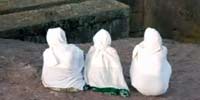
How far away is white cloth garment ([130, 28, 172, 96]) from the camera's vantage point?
13.0ft

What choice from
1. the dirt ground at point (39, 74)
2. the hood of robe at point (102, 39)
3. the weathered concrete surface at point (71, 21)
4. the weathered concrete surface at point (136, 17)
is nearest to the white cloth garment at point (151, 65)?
the dirt ground at point (39, 74)

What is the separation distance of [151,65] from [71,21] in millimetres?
2595

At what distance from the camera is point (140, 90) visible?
4113 mm

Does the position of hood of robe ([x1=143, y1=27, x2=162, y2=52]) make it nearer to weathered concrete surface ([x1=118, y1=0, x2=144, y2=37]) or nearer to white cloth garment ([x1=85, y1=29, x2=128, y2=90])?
white cloth garment ([x1=85, y1=29, x2=128, y2=90])

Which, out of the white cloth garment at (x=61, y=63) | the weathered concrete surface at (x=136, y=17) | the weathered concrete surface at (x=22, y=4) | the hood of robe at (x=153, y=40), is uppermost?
the hood of robe at (x=153, y=40)

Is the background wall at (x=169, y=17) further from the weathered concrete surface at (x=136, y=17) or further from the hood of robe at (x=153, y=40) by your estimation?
the hood of robe at (x=153, y=40)

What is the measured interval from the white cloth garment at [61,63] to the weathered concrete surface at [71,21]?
7.05ft

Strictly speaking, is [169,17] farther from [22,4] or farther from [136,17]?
[22,4]

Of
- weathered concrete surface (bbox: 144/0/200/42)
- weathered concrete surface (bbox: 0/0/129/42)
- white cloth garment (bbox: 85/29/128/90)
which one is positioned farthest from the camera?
weathered concrete surface (bbox: 144/0/200/42)

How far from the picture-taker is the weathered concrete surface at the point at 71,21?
6227mm

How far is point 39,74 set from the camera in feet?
14.7

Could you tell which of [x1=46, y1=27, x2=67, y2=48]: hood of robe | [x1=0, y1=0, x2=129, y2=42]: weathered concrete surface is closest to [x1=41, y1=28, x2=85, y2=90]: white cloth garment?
[x1=46, y1=27, x2=67, y2=48]: hood of robe

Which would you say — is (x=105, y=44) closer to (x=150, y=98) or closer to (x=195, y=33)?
(x=150, y=98)

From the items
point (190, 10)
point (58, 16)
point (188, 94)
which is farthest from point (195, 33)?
point (188, 94)
